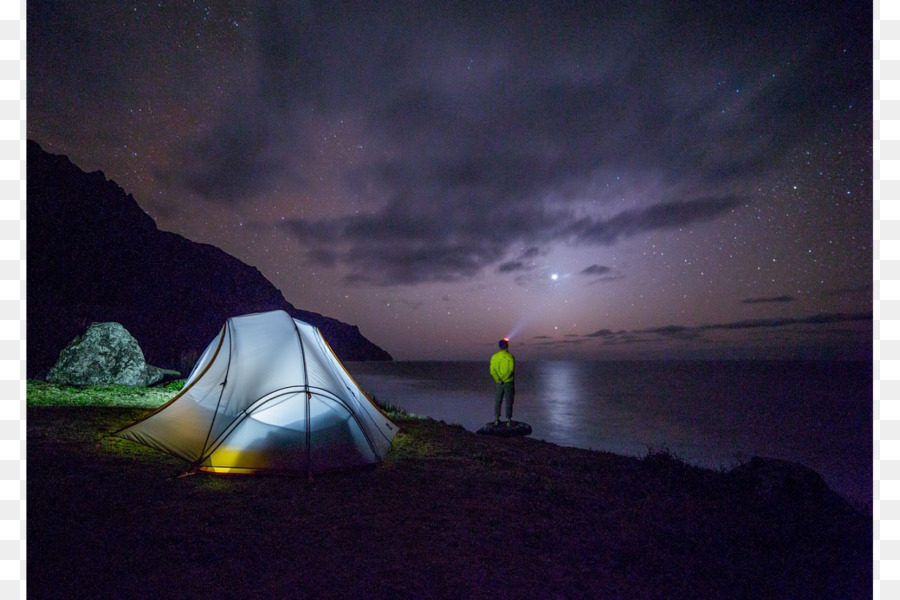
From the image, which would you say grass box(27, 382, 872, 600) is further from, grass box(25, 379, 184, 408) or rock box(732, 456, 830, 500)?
grass box(25, 379, 184, 408)

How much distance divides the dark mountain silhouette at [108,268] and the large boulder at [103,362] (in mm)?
16981

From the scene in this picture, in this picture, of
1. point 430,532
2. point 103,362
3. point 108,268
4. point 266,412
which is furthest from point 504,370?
point 108,268

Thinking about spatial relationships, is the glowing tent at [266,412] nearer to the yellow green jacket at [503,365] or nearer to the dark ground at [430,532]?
the dark ground at [430,532]

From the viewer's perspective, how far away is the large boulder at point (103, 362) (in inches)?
511

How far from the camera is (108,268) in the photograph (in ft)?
184

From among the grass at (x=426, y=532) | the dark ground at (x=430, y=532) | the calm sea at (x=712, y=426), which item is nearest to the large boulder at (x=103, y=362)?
the grass at (x=426, y=532)

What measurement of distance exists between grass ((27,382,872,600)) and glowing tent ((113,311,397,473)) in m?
0.33

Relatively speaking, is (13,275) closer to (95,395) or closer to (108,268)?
(95,395)

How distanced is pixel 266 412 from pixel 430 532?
3.57m

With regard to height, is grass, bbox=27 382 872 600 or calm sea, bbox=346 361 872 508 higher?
grass, bbox=27 382 872 600

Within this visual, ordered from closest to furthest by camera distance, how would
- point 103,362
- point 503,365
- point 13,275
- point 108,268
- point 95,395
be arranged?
point 13,275, point 95,395, point 503,365, point 103,362, point 108,268

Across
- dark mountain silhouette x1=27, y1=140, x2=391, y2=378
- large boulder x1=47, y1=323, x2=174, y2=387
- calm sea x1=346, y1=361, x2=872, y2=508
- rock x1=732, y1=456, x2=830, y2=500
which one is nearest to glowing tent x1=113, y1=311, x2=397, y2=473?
rock x1=732, y1=456, x2=830, y2=500

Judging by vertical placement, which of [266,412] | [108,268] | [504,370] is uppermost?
[108,268]

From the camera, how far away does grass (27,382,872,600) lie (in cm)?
351
